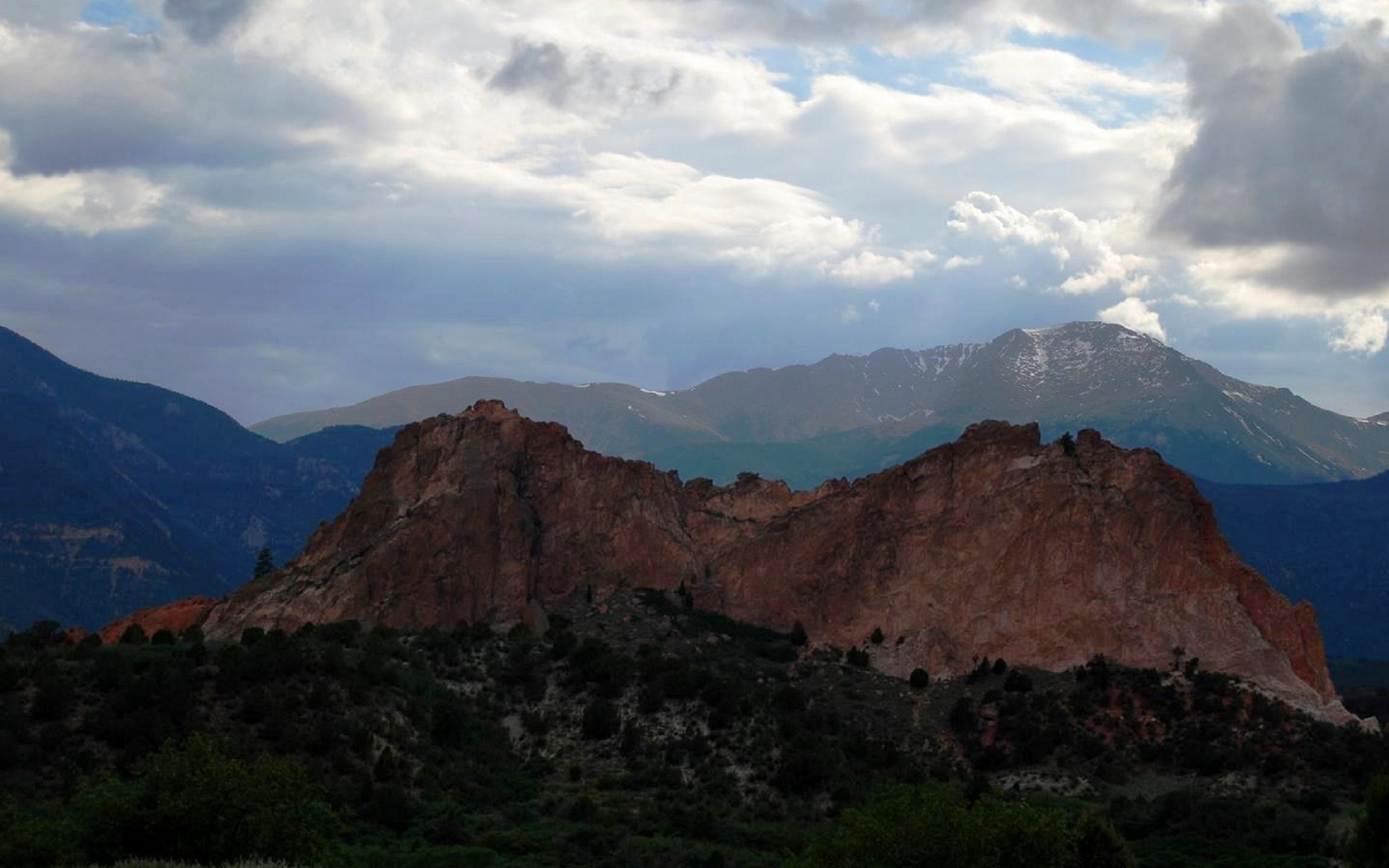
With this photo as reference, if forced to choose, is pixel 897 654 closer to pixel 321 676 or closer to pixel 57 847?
pixel 321 676

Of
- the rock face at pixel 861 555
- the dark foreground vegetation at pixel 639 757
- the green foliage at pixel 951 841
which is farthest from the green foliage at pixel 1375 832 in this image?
the rock face at pixel 861 555

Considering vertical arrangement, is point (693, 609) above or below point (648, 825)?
above

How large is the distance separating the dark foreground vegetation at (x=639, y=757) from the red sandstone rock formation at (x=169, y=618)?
45.6 feet

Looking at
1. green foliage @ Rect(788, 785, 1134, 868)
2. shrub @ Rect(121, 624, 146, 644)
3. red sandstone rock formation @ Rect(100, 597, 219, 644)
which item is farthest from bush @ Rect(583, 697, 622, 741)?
red sandstone rock formation @ Rect(100, 597, 219, 644)

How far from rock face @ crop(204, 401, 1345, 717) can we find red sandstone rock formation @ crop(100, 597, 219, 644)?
9.37ft

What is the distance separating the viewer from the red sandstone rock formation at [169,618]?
360 ft

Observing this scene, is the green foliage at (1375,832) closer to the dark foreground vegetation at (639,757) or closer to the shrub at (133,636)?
the dark foreground vegetation at (639,757)

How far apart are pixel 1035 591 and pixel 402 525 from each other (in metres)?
43.7

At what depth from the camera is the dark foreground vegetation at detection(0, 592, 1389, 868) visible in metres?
52.3

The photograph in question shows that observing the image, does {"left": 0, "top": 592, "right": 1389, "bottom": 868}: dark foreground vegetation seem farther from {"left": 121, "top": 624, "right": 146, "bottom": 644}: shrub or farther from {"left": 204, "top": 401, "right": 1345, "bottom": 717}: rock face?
{"left": 204, "top": 401, "right": 1345, "bottom": 717}: rock face

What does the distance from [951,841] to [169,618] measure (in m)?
76.8

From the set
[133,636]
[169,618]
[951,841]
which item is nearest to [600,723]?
[133,636]

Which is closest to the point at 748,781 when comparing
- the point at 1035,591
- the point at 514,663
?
the point at 514,663

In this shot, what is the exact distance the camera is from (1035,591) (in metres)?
103
